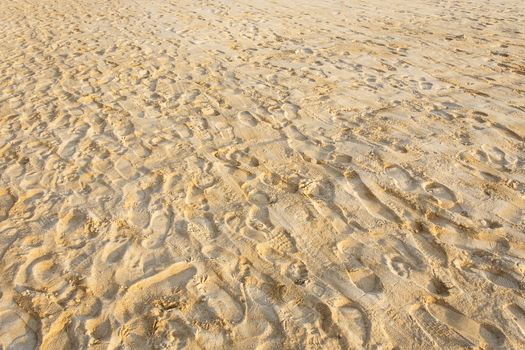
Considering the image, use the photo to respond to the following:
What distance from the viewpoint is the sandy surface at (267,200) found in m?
2.18

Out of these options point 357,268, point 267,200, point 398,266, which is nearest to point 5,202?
point 267,200

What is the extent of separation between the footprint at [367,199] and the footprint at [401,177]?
254mm

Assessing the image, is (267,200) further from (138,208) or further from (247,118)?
(247,118)

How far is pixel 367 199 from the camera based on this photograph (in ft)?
9.78

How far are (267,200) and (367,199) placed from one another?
0.74 m

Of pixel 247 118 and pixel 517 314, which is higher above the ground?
pixel 517 314

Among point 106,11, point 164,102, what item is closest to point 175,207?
point 164,102

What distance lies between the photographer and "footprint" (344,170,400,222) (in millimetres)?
2820

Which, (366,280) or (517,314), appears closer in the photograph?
(517,314)

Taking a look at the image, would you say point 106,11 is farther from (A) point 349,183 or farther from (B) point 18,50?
(A) point 349,183

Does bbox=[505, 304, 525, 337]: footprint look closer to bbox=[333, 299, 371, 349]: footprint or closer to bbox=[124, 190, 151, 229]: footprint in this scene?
bbox=[333, 299, 371, 349]: footprint

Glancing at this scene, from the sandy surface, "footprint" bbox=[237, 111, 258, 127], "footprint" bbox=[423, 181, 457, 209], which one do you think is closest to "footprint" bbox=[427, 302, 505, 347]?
the sandy surface

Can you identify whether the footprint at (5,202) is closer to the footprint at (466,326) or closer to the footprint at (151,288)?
the footprint at (151,288)

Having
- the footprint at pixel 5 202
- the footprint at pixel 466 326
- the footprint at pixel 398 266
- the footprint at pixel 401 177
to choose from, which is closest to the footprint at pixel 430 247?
the footprint at pixel 398 266
